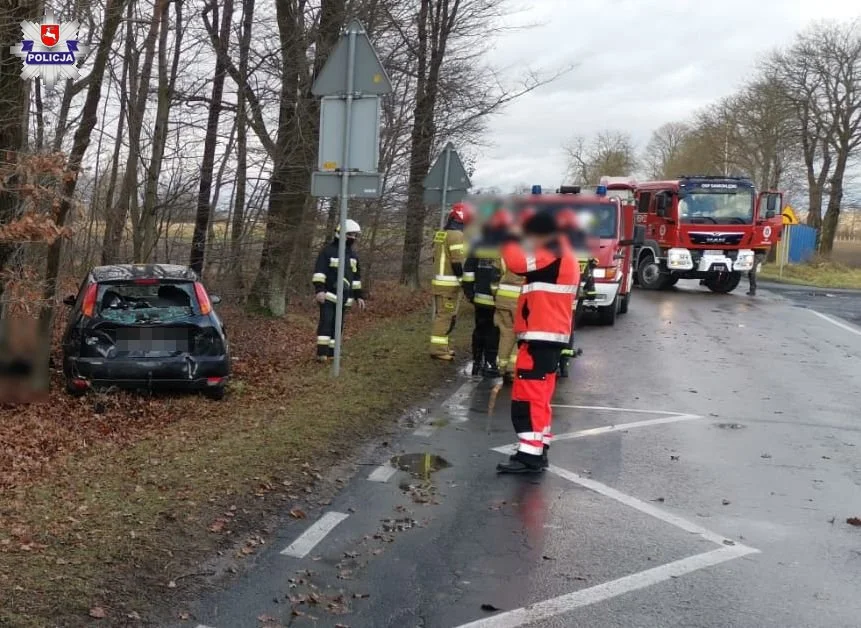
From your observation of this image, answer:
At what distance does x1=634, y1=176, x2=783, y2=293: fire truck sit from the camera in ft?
71.6

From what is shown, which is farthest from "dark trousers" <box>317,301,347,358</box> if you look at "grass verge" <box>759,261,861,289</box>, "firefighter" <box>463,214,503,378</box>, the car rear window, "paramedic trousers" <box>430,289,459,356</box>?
"grass verge" <box>759,261,861,289</box>

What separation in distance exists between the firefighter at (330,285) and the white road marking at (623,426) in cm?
325

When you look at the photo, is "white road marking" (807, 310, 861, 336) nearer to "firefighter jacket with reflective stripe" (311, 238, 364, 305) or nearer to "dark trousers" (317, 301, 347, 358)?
"firefighter jacket with reflective stripe" (311, 238, 364, 305)

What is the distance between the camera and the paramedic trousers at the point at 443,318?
1021cm

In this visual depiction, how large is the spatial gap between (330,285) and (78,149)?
16.5ft

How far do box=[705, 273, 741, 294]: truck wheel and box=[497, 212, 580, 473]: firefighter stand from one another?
18.3m

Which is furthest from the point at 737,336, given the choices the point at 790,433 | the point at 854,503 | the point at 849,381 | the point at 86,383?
the point at 86,383

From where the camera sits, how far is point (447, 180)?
12711 mm

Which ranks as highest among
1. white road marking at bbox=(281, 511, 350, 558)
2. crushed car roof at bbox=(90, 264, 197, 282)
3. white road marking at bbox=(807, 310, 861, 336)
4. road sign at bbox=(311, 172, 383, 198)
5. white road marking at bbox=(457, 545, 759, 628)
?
road sign at bbox=(311, 172, 383, 198)

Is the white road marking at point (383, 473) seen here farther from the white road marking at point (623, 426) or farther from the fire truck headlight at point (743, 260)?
the fire truck headlight at point (743, 260)

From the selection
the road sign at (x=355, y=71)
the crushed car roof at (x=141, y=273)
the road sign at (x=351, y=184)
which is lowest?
the crushed car roof at (x=141, y=273)

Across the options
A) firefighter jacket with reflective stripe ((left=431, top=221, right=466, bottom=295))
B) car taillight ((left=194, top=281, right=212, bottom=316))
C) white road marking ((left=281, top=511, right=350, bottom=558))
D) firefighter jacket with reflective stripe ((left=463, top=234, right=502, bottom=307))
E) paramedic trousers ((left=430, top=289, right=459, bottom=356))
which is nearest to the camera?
white road marking ((left=281, top=511, right=350, bottom=558))

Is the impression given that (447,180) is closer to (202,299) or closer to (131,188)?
(131,188)

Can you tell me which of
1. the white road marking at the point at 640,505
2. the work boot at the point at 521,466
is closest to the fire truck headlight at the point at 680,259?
the white road marking at the point at 640,505
